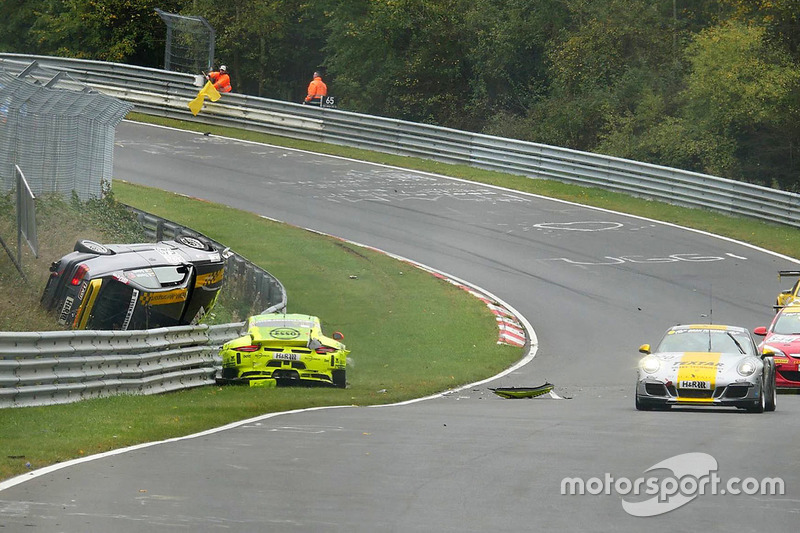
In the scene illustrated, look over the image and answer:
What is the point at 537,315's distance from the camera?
24609 millimetres

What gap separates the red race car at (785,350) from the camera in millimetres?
18469

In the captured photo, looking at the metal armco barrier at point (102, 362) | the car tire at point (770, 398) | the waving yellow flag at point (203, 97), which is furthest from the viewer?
the waving yellow flag at point (203, 97)

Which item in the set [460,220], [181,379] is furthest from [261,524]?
[460,220]

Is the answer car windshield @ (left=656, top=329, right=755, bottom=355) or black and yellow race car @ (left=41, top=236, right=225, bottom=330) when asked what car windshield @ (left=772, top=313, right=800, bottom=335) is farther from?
black and yellow race car @ (left=41, top=236, right=225, bottom=330)

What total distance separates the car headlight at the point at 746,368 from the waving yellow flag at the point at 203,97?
29.1 meters

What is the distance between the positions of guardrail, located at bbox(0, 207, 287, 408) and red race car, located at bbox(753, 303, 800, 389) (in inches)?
323

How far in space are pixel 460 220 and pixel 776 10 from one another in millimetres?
16790

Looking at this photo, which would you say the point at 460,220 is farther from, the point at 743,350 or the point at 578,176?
the point at 743,350

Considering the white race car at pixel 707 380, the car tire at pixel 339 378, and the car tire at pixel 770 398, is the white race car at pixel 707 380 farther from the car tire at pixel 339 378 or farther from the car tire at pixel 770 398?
the car tire at pixel 339 378

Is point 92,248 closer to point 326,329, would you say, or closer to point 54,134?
point 54,134

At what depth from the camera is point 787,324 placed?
19.3 m

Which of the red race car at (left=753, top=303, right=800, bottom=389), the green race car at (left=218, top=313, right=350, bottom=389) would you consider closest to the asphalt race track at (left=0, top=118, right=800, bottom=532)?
the red race car at (left=753, top=303, right=800, bottom=389)

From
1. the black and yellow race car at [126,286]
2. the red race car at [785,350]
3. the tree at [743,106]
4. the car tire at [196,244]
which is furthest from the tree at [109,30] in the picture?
the red race car at [785,350]

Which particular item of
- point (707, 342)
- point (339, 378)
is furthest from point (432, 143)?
point (707, 342)
